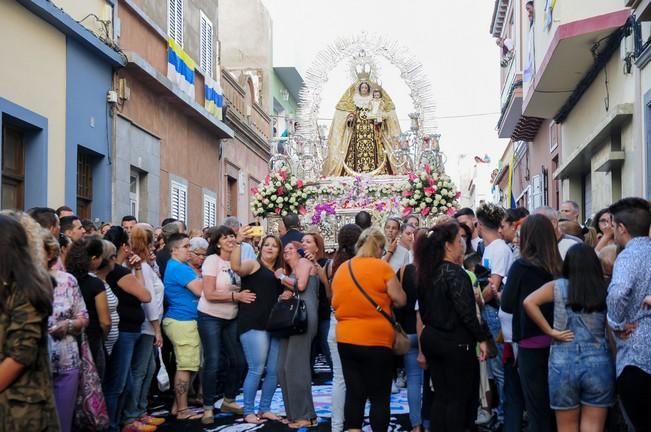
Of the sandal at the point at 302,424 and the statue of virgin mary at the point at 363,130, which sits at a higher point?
the statue of virgin mary at the point at 363,130

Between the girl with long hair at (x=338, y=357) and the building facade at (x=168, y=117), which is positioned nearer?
the girl with long hair at (x=338, y=357)

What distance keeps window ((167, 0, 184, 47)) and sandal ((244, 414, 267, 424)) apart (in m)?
12.1

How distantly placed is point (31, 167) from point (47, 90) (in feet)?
3.95

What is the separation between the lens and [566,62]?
14.4m

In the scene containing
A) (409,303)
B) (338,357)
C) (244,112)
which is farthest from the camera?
(244,112)

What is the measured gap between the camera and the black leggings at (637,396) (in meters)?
Result: 5.21

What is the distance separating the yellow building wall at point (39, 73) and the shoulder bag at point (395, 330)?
22.1 feet

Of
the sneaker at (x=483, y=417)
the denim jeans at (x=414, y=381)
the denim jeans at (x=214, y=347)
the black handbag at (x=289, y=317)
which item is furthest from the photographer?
the denim jeans at (x=214, y=347)

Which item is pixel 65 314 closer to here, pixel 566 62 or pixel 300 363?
pixel 300 363

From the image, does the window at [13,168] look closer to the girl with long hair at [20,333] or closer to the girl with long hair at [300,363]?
the girl with long hair at [300,363]

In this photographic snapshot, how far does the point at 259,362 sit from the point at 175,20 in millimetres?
12567

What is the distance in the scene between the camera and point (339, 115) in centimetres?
Result: 2017

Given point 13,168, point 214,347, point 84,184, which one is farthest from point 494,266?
point 84,184

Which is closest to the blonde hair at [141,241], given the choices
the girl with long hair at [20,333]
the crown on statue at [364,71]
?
the girl with long hair at [20,333]
